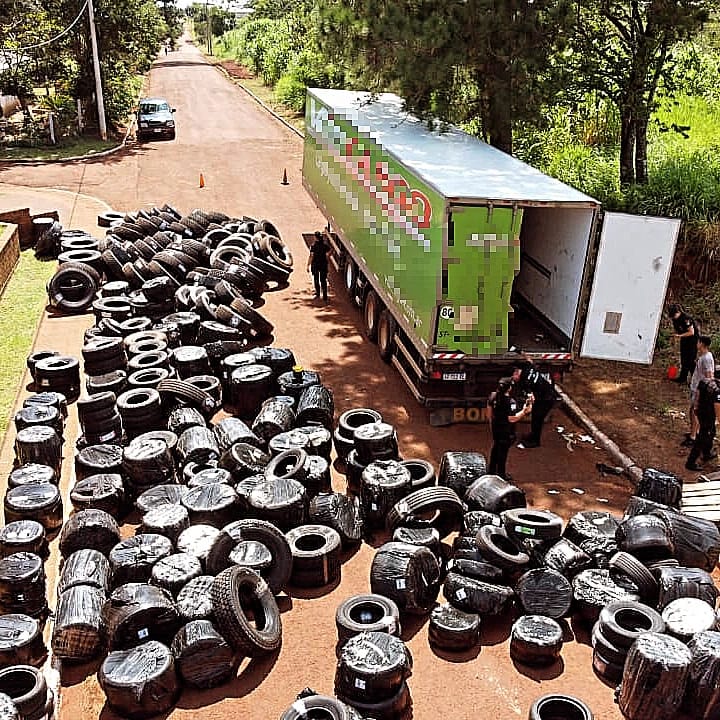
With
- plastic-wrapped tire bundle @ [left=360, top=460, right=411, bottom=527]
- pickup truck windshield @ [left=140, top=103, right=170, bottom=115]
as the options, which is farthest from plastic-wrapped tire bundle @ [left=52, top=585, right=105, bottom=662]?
pickup truck windshield @ [left=140, top=103, right=170, bottom=115]

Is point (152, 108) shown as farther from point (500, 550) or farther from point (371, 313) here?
point (500, 550)

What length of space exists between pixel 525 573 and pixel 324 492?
294 centimetres

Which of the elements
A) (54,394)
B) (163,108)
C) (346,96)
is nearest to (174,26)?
(163,108)

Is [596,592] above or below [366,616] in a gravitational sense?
above

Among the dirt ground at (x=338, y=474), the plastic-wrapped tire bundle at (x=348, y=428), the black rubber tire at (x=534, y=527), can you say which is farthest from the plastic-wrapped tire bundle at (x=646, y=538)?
the plastic-wrapped tire bundle at (x=348, y=428)

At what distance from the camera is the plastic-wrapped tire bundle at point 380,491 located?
9.63m

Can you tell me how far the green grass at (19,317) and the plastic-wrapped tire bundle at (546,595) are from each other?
7.86 meters

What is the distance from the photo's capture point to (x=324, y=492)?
10.3m

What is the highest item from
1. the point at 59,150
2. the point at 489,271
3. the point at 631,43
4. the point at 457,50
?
the point at 631,43

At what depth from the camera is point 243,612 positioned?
7.90 m

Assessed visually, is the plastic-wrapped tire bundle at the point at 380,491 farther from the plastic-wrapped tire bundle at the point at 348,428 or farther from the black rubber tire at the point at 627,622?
the black rubber tire at the point at 627,622

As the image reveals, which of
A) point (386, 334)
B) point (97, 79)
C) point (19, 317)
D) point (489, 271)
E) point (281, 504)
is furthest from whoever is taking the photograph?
point (97, 79)

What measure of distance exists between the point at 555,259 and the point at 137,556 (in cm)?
773

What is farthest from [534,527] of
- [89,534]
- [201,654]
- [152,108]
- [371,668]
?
[152,108]
